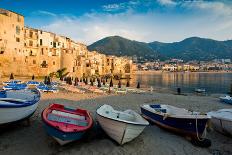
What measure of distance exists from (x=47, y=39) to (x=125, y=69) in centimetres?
7672

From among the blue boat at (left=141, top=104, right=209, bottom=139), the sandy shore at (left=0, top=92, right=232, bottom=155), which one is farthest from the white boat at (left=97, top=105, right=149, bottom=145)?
the blue boat at (left=141, top=104, right=209, bottom=139)

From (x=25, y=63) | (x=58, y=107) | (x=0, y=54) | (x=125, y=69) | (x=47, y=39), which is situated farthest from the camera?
(x=125, y=69)

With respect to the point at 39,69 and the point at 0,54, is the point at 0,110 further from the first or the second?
the point at 39,69

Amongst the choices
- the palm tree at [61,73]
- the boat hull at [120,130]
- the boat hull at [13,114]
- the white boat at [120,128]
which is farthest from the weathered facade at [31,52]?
the boat hull at [120,130]

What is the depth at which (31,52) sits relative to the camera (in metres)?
59.0

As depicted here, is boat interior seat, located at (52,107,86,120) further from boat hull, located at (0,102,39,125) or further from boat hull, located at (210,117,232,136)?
boat hull, located at (210,117,232,136)

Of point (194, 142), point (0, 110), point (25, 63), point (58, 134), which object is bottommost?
point (194, 142)

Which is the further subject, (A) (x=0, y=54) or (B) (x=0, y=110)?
(A) (x=0, y=54)

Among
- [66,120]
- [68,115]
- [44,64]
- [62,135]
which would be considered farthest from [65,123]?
[44,64]

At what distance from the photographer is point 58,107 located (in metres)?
12.8

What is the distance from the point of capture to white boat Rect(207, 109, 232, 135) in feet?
38.8

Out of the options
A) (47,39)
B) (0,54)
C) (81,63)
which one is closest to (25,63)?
(0,54)

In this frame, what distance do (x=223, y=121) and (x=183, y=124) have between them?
2709mm

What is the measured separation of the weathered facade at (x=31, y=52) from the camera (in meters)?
48.8
